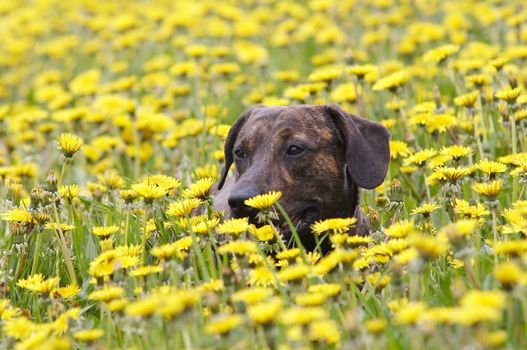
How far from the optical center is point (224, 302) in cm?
325

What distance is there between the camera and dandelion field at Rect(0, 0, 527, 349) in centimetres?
293

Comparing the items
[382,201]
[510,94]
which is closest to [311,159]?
[382,201]

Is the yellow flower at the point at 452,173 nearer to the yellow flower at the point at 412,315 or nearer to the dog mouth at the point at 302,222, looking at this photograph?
the dog mouth at the point at 302,222

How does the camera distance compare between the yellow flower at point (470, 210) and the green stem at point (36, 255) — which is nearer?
the yellow flower at point (470, 210)

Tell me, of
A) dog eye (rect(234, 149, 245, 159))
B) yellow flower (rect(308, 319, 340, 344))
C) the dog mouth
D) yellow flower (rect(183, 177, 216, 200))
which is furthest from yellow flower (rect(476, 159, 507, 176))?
yellow flower (rect(308, 319, 340, 344))

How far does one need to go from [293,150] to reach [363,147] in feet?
1.11

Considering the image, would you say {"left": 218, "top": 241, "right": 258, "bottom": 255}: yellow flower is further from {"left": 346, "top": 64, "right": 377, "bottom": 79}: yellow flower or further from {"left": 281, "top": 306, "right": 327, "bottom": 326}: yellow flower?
{"left": 346, "top": 64, "right": 377, "bottom": 79}: yellow flower

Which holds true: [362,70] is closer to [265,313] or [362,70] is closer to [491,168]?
[491,168]

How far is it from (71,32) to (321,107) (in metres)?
7.51

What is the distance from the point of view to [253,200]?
3582mm

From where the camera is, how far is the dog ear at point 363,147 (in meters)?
4.64

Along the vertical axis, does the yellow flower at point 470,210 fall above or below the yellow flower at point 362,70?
below

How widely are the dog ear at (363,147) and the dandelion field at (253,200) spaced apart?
0.52ft

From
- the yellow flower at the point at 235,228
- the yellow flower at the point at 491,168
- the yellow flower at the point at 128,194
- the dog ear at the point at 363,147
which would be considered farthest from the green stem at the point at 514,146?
the yellow flower at the point at 128,194
